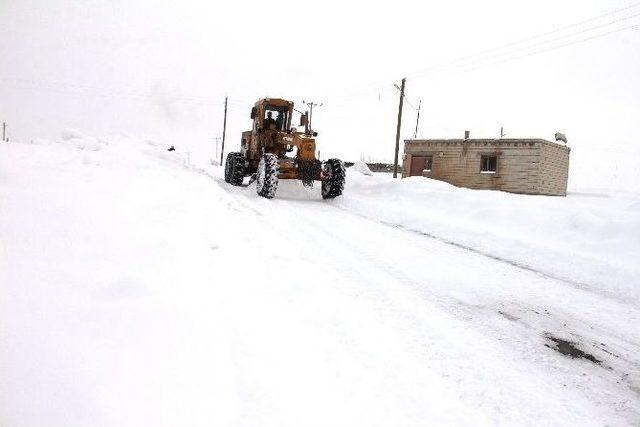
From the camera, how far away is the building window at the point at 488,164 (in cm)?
2081

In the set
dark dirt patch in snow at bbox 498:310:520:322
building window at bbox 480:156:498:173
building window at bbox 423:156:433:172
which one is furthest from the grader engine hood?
building window at bbox 423:156:433:172

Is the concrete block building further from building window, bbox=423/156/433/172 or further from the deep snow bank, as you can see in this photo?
the deep snow bank

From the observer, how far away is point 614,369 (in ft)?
8.45

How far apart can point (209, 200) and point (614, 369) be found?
232 inches

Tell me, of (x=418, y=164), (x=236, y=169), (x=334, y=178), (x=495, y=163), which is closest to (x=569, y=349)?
(x=334, y=178)

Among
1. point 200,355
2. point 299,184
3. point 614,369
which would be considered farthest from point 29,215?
point 299,184

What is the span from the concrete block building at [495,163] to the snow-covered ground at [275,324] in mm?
15784

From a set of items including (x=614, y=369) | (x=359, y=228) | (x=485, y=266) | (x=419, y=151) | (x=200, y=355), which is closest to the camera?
(x=200, y=355)

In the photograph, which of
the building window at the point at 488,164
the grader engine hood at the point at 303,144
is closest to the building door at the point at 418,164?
the building window at the point at 488,164

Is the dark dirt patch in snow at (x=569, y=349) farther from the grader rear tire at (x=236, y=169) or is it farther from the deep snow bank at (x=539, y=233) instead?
the grader rear tire at (x=236, y=169)

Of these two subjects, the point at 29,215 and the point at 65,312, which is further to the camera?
the point at 29,215

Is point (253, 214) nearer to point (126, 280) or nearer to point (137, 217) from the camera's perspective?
point (137, 217)

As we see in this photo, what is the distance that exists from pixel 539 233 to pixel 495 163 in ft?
49.1

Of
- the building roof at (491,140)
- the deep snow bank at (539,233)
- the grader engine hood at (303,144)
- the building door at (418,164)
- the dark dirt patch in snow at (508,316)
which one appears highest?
the building roof at (491,140)
